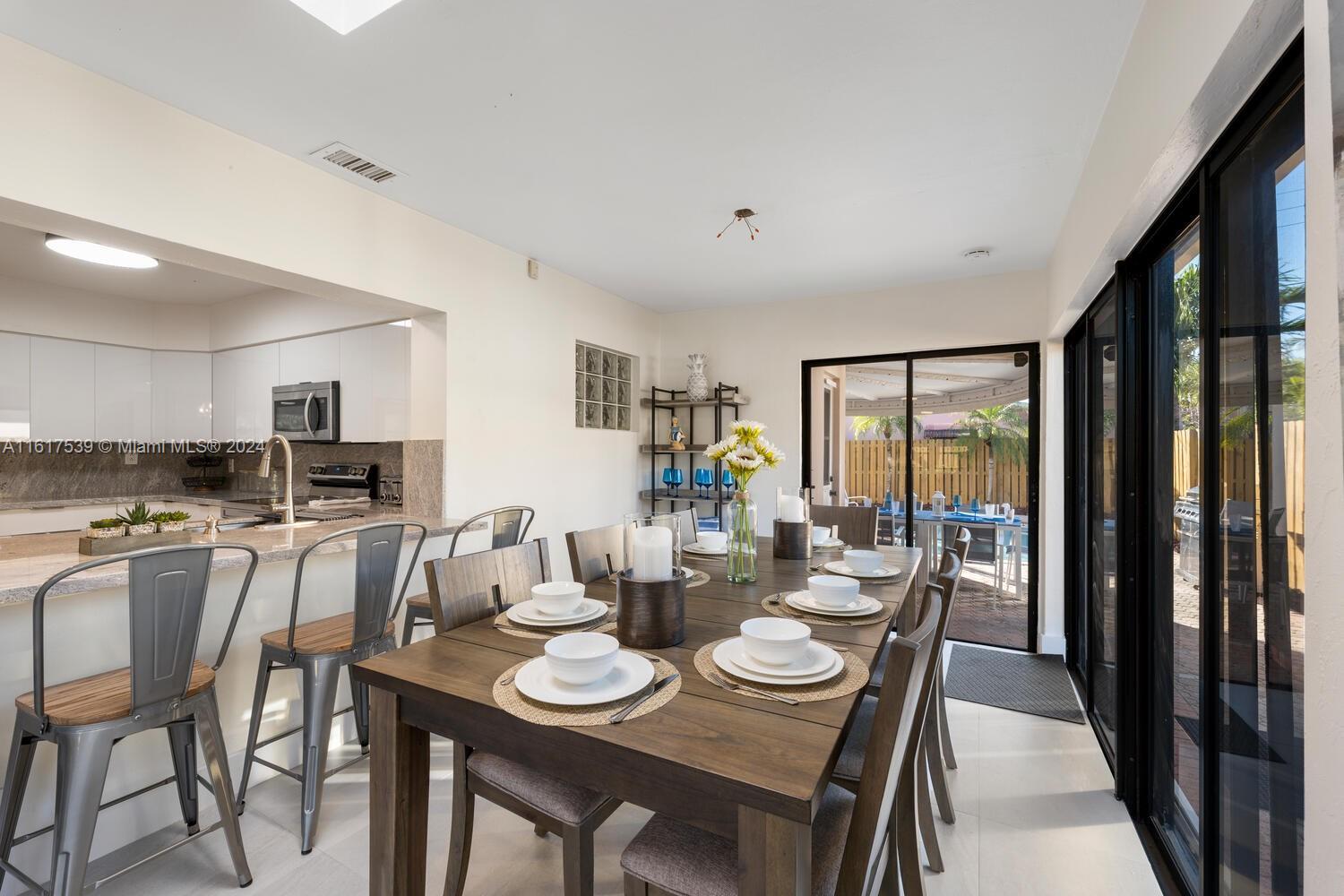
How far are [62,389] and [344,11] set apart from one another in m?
4.43

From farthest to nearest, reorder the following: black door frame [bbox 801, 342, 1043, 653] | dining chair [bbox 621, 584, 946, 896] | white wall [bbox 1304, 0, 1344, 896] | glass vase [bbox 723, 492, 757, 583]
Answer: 1. black door frame [bbox 801, 342, 1043, 653]
2. glass vase [bbox 723, 492, 757, 583]
3. dining chair [bbox 621, 584, 946, 896]
4. white wall [bbox 1304, 0, 1344, 896]

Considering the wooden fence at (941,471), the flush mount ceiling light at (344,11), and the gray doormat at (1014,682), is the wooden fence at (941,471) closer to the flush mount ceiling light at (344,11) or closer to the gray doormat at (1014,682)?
the gray doormat at (1014,682)

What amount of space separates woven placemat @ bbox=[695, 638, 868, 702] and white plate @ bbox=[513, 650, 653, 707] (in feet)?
0.40

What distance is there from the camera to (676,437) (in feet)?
15.9

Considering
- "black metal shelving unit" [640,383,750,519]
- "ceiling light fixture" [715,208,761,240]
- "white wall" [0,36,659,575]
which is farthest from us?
"black metal shelving unit" [640,383,750,519]

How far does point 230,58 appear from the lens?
1864mm

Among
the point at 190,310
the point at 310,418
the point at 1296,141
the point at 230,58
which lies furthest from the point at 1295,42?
the point at 190,310

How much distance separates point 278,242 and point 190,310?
3418 millimetres

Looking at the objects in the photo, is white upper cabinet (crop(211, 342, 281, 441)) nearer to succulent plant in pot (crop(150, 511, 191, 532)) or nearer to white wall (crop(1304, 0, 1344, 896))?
succulent plant in pot (crop(150, 511, 191, 532))

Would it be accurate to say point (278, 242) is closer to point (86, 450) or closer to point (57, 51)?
point (57, 51)

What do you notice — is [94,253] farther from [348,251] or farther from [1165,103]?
[1165,103]

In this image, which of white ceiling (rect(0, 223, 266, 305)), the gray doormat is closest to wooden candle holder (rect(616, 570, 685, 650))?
the gray doormat

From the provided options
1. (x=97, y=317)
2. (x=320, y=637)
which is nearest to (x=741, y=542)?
(x=320, y=637)

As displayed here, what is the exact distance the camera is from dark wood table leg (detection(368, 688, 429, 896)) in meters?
1.28
